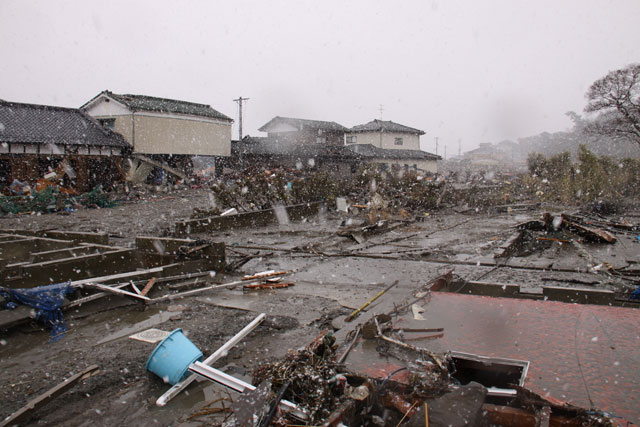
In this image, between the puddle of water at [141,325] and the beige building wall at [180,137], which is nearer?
the puddle of water at [141,325]

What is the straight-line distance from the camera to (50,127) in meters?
20.6

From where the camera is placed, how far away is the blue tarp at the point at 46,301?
485 cm

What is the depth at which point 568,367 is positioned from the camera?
285 cm

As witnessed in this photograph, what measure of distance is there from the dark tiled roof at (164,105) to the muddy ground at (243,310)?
13.5 meters

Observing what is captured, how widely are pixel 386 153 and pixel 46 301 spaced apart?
3545 centimetres

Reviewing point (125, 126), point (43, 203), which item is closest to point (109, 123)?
point (125, 126)

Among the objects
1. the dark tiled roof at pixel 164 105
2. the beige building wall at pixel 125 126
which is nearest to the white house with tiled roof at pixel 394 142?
the dark tiled roof at pixel 164 105

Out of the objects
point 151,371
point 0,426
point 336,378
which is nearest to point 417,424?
point 336,378

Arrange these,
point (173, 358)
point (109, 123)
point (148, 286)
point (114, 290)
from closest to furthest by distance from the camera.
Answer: point (173, 358)
point (114, 290)
point (148, 286)
point (109, 123)

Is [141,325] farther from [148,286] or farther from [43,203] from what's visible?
[43,203]

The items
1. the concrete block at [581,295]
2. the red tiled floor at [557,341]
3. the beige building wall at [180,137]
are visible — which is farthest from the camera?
the beige building wall at [180,137]

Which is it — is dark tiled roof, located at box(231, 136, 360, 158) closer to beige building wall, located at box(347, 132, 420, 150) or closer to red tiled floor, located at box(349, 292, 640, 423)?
beige building wall, located at box(347, 132, 420, 150)

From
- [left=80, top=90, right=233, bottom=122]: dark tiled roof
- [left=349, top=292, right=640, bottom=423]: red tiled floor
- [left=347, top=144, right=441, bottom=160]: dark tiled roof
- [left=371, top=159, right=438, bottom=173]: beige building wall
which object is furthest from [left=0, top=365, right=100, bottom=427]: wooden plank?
[left=371, top=159, right=438, bottom=173]: beige building wall

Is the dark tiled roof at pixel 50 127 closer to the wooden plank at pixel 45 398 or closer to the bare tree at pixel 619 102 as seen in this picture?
the wooden plank at pixel 45 398
